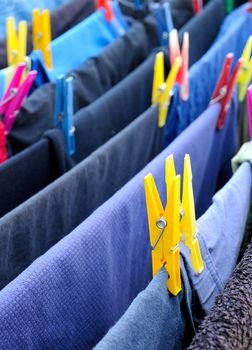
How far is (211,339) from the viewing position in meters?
0.39

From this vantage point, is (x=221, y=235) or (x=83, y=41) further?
(x=83, y=41)

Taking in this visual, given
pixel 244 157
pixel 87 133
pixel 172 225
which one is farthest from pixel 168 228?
pixel 87 133

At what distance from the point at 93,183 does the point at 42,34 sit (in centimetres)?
34

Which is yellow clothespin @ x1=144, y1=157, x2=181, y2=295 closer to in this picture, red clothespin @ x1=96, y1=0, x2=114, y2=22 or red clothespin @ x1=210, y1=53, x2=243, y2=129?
red clothespin @ x1=210, y1=53, x2=243, y2=129

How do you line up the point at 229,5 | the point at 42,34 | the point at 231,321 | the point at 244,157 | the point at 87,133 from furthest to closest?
1. the point at 229,5
2. the point at 42,34
3. the point at 87,133
4. the point at 244,157
5. the point at 231,321

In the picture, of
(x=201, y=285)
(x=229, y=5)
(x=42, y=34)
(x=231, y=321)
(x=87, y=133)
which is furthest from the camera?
(x=229, y=5)

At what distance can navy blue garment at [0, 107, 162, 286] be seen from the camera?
1.97 ft

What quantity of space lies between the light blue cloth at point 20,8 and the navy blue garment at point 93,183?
0.34m

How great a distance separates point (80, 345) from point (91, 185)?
220 millimetres

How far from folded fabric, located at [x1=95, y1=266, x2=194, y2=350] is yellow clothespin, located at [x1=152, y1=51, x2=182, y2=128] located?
1.30 ft

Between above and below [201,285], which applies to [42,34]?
above

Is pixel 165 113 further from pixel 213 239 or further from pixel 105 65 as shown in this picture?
pixel 213 239

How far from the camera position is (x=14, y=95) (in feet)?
2.46

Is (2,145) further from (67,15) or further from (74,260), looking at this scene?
(67,15)
